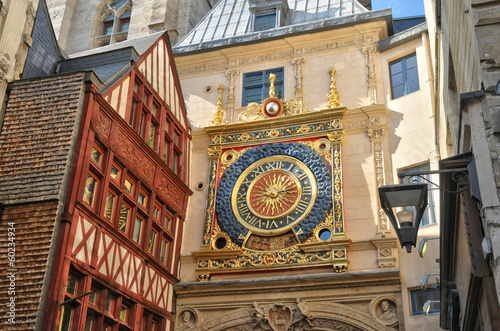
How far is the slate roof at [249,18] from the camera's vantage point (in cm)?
1532

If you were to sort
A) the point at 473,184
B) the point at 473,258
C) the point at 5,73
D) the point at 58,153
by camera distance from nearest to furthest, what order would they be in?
the point at 473,184
the point at 473,258
the point at 58,153
the point at 5,73

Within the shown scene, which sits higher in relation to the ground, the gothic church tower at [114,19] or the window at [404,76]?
the gothic church tower at [114,19]

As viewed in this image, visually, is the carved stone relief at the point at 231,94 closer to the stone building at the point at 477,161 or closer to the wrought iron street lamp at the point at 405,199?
the stone building at the point at 477,161

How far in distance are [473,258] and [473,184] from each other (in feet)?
2.65

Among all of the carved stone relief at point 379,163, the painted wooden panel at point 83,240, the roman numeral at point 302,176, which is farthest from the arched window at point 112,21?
the painted wooden panel at point 83,240

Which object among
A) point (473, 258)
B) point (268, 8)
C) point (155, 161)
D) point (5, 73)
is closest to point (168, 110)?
point (155, 161)

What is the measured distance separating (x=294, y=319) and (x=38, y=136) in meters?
5.93

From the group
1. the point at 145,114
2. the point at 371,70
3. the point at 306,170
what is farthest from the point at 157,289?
the point at 371,70

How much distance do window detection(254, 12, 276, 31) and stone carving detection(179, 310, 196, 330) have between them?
26.7ft

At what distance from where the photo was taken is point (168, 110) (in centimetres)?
1375

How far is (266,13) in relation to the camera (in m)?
17.0

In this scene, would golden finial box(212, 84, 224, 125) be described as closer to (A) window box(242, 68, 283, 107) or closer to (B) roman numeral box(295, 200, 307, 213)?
(A) window box(242, 68, 283, 107)

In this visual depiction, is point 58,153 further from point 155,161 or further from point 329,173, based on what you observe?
point 329,173

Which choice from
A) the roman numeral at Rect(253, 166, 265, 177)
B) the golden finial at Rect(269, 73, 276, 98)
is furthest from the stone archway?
the golden finial at Rect(269, 73, 276, 98)
